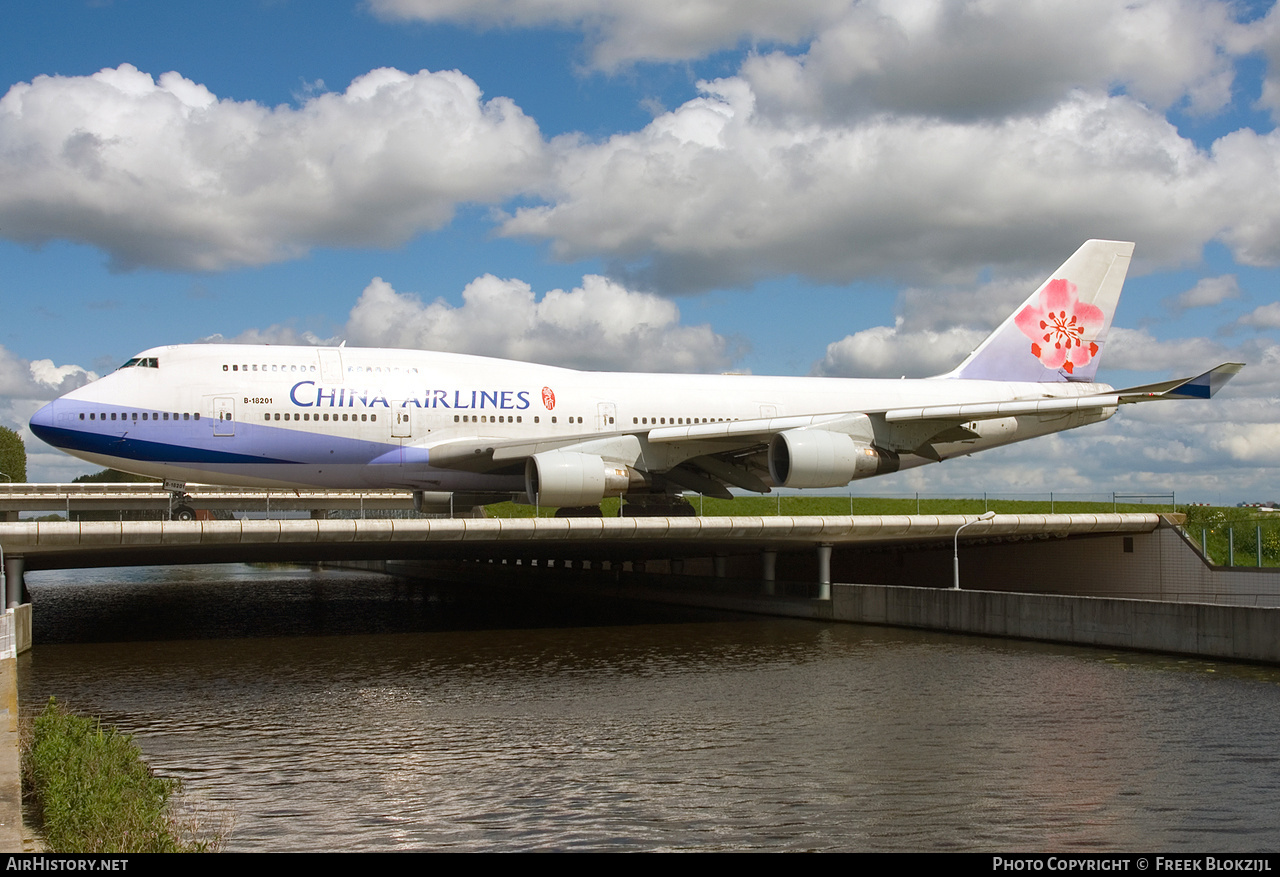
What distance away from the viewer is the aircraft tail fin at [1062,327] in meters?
48.2

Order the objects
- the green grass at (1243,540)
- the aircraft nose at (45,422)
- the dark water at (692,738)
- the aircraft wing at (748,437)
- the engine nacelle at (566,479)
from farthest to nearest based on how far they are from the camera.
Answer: the green grass at (1243,540), the aircraft wing at (748,437), the engine nacelle at (566,479), the aircraft nose at (45,422), the dark water at (692,738)

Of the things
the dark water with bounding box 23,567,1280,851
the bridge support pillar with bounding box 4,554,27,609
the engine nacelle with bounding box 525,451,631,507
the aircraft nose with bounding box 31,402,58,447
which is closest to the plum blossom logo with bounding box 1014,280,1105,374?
the dark water with bounding box 23,567,1280,851

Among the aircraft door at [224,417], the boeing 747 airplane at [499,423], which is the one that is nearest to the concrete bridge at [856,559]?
the boeing 747 airplane at [499,423]

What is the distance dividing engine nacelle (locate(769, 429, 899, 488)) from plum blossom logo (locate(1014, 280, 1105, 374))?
44.3ft

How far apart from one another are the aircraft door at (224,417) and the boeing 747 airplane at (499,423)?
5 cm

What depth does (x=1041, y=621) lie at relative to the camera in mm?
35312

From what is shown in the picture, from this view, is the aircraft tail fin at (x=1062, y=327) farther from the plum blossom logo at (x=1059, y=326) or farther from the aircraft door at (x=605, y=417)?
the aircraft door at (x=605, y=417)

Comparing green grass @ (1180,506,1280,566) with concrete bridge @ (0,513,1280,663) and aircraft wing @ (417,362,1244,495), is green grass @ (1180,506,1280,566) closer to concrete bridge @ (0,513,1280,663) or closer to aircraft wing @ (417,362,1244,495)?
concrete bridge @ (0,513,1280,663)

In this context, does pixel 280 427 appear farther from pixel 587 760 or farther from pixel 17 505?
pixel 17 505

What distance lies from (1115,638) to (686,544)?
1664 centimetres

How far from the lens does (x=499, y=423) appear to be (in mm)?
39156

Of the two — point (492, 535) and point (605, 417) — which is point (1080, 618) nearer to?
point (605, 417)

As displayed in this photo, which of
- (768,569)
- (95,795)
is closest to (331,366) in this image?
(768,569)
